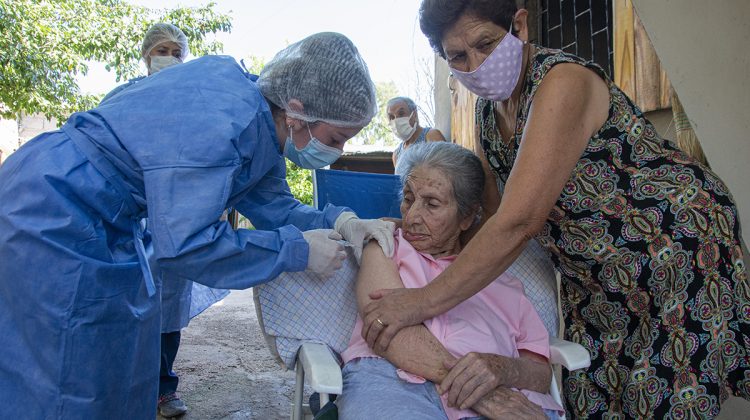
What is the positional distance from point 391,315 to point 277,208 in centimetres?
86

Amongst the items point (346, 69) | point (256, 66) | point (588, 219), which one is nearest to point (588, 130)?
point (588, 219)

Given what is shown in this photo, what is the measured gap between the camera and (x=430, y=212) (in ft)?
7.18

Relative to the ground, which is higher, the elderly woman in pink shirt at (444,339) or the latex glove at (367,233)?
the latex glove at (367,233)

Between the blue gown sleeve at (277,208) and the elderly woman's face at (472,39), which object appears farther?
the blue gown sleeve at (277,208)

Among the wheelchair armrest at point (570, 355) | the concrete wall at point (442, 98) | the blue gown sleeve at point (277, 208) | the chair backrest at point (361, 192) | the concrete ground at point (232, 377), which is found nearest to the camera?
the wheelchair armrest at point (570, 355)

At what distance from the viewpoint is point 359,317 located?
2.02 meters

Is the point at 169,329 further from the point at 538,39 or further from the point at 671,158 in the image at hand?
the point at 538,39

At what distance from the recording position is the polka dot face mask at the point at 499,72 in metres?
1.82

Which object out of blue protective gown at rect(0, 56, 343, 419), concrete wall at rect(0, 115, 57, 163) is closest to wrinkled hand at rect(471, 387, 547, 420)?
blue protective gown at rect(0, 56, 343, 419)

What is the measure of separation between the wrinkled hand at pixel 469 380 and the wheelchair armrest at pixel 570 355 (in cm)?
27

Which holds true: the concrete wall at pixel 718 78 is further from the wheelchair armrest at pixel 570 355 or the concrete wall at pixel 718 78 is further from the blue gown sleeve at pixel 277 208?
the blue gown sleeve at pixel 277 208

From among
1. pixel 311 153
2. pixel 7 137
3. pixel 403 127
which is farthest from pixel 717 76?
pixel 7 137

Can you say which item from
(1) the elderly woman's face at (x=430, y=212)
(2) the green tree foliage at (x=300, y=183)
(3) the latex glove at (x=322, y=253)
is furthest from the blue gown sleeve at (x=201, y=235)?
(2) the green tree foliage at (x=300, y=183)

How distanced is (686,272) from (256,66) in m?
24.0
